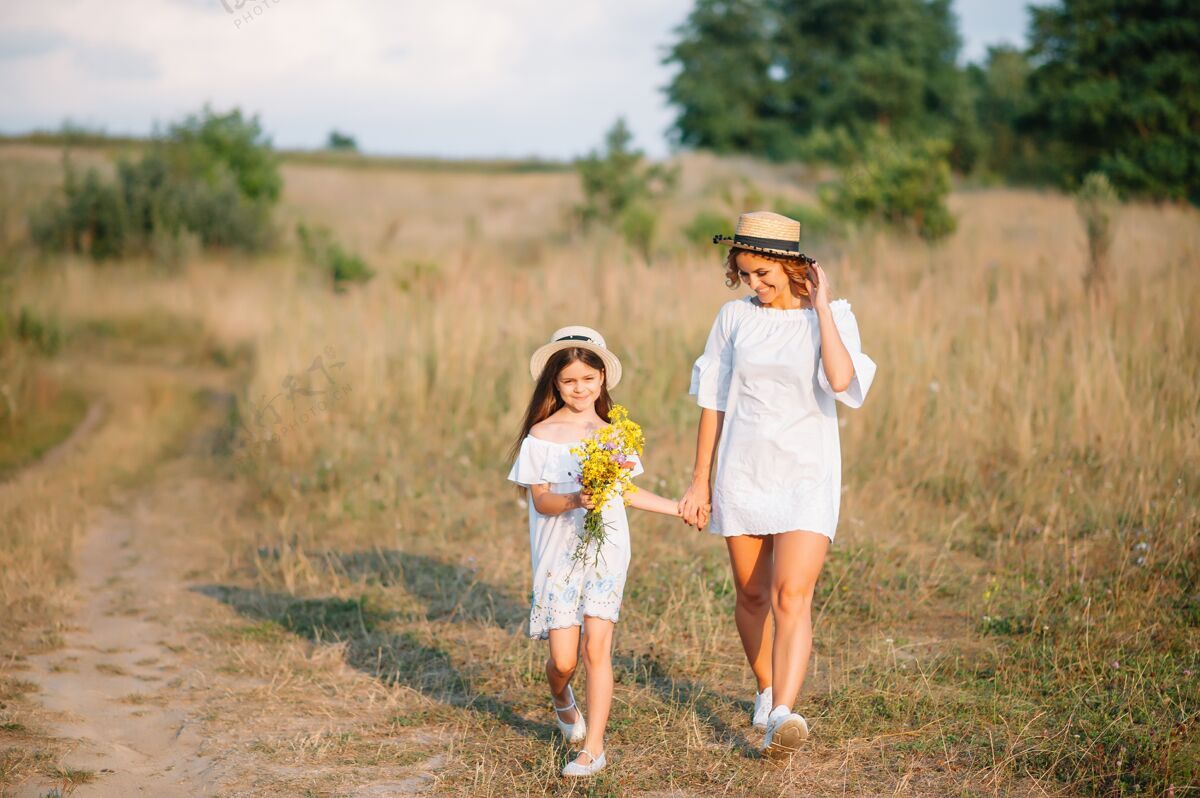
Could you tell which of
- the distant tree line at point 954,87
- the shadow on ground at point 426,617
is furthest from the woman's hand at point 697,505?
the distant tree line at point 954,87

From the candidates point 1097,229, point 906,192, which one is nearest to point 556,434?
point 1097,229

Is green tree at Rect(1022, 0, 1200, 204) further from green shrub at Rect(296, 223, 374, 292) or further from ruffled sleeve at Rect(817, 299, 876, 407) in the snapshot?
ruffled sleeve at Rect(817, 299, 876, 407)

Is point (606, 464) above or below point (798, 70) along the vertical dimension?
below

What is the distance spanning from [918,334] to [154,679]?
6.56 meters

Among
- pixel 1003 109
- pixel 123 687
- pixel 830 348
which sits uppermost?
pixel 1003 109

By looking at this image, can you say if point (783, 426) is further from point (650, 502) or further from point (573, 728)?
point (573, 728)

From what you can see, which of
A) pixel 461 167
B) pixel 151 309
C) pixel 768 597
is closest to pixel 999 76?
pixel 461 167

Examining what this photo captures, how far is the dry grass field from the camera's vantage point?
4.07 meters

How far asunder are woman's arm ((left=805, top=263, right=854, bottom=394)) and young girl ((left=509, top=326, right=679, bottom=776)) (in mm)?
719

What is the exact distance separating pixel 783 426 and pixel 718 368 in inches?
13.6

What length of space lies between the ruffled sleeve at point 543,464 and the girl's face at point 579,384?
174 millimetres

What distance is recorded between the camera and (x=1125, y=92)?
104ft

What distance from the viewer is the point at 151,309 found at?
15961 millimetres

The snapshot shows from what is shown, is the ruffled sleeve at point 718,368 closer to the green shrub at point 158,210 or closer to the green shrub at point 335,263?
the green shrub at point 335,263
